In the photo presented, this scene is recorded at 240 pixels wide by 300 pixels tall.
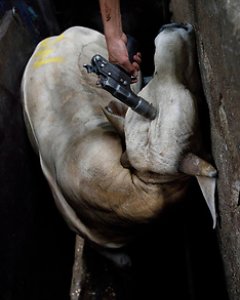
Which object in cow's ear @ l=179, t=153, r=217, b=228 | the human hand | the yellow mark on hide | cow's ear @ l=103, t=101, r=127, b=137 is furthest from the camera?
the yellow mark on hide

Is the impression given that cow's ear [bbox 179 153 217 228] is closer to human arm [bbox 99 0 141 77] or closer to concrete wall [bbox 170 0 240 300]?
concrete wall [bbox 170 0 240 300]

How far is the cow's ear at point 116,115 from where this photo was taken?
3.97 ft

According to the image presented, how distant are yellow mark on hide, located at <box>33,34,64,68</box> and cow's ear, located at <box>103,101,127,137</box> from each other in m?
0.84

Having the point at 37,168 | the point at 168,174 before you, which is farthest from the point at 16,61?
the point at 168,174

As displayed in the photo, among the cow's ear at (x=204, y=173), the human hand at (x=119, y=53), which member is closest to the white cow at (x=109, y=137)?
the cow's ear at (x=204, y=173)

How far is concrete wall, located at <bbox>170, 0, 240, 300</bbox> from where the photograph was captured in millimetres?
673

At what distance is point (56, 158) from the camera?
5.48 ft

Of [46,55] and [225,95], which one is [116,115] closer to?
[225,95]

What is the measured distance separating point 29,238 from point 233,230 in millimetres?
1287

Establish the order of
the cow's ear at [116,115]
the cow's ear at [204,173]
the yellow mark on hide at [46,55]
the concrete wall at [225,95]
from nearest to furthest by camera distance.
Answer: the concrete wall at [225,95] < the cow's ear at [204,173] < the cow's ear at [116,115] < the yellow mark on hide at [46,55]

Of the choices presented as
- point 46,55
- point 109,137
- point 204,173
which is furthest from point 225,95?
point 46,55

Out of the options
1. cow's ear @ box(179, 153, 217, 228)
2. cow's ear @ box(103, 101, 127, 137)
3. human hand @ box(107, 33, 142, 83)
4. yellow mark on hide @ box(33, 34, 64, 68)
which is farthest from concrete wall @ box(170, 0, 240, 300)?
yellow mark on hide @ box(33, 34, 64, 68)

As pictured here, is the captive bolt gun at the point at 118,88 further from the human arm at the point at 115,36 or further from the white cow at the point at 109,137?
the human arm at the point at 115,36

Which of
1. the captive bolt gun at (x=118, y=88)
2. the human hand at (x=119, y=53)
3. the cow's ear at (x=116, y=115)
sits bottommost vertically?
the cow's ear at (x=116, y=115)
